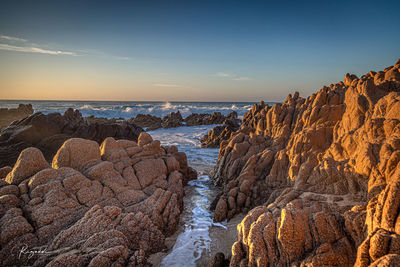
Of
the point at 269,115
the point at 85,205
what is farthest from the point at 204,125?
the point at 85,205

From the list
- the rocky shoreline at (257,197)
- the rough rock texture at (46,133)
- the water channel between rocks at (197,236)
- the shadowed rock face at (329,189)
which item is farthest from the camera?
the rough rock texture at (46,133)

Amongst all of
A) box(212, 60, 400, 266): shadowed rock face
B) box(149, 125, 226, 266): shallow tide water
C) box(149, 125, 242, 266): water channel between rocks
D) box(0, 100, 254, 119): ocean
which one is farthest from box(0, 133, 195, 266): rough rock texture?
box(0, 100, 254, 119): ocean

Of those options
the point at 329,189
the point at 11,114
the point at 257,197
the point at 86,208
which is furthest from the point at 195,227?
the point at 11,114

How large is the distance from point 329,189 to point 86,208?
7907 mm

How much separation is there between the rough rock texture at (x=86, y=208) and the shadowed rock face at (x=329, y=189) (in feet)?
9.50

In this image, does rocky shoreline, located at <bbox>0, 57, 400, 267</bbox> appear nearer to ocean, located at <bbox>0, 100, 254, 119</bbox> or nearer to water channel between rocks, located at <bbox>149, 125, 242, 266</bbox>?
water channel between rocks, located at <bbox>149, 125, 242, 266</bbox>

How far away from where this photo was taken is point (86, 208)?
7.22m

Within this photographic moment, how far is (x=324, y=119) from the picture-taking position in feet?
31.6

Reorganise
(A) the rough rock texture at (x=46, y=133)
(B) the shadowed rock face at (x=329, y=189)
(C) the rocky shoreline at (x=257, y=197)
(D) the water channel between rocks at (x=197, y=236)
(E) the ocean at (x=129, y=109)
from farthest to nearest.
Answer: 1. (E) the ocean at (x=129, y=109)
2. (A) the rough rock texture at (x=46, y=133)
3. (D) the water channel between rocks at (x=197, y=236)
4. (C) the rocky shoreline at (x=257, y=197)
5. (B) the shadowed rock face at (x=329, y=189)

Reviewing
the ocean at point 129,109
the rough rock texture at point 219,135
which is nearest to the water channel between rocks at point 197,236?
the rough rock texture at point 219,135

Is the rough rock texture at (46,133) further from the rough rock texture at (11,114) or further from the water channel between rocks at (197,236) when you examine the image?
the rough rock texture at (11,114)

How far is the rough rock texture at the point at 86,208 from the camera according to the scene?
5.56 meters

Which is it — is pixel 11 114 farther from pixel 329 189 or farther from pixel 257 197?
pixel 329 189

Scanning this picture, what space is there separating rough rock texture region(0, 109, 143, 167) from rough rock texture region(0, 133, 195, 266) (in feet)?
42.2
